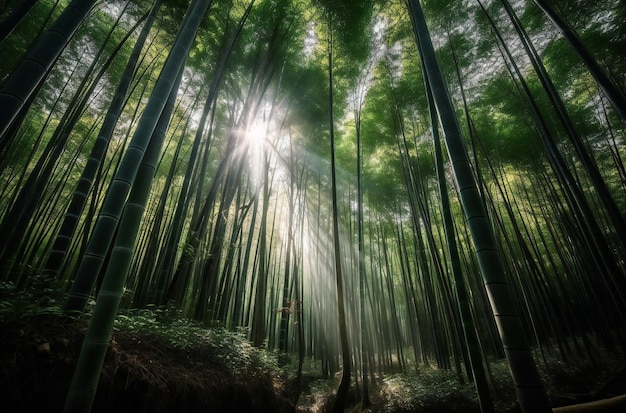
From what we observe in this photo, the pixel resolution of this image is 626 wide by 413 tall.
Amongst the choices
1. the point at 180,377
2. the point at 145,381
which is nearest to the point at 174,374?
the point at 180,377

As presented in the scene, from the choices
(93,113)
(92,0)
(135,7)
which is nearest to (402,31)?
(135,7)

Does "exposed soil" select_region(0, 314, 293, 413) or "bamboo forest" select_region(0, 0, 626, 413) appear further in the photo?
"bamboo forest" select_region(0, 0, 626, 413)

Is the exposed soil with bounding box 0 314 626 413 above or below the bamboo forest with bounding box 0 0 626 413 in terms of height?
below

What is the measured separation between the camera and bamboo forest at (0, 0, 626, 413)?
1434mm

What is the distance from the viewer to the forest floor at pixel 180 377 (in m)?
1.38

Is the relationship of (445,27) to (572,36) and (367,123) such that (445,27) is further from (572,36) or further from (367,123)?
(572,36)

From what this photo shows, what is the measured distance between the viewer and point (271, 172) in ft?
21.3

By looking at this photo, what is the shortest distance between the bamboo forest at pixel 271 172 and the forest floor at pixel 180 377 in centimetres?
2

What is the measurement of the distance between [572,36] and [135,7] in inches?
229

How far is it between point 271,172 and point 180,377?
487 centimetres

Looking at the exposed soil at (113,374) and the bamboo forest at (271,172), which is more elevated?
the bamboo forest at (271,172)

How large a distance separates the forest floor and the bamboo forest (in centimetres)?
2

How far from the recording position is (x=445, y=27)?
484 centimetres

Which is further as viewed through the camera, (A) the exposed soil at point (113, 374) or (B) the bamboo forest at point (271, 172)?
(B) the bamboo forest at point (271, 172)
